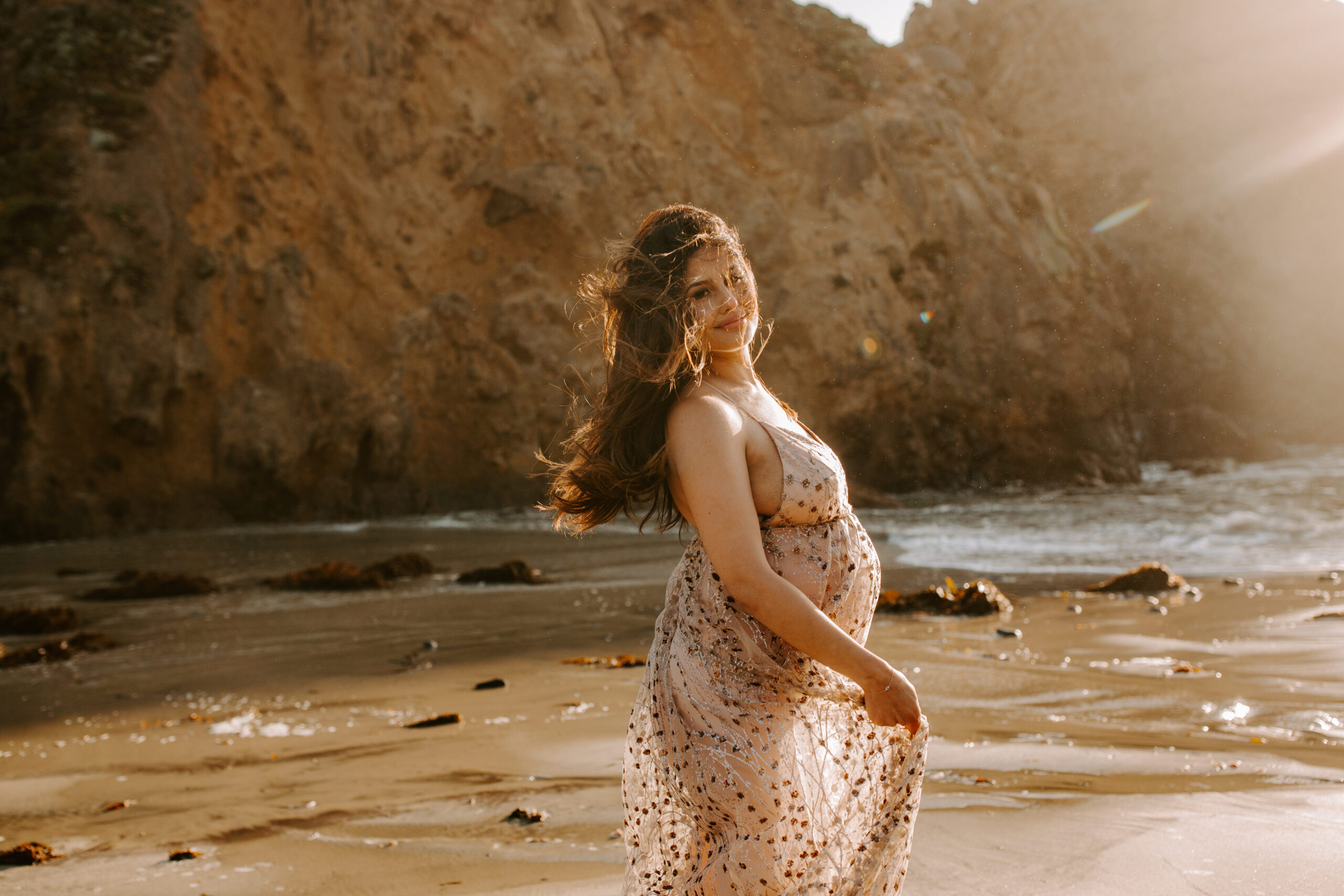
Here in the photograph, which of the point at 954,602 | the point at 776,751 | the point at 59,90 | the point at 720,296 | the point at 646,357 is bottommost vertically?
the point at 954,602

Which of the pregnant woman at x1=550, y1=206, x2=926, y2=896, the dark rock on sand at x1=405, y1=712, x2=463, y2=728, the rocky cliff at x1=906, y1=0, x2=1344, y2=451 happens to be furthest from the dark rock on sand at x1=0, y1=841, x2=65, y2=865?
the rocky cliff at x1=906, y1=0, x2=1344, y2=451

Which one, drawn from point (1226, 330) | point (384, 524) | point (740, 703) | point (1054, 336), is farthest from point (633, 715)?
point (1226, 330)

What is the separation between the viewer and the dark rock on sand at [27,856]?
2.63 m

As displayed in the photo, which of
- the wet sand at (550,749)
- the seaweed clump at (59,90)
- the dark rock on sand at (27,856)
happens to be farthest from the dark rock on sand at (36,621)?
the seaweed clump at (59,90)

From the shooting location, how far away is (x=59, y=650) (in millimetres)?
5582

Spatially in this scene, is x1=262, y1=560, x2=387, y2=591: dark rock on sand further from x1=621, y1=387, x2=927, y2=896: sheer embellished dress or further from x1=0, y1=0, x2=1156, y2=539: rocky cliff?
x1=621, y1=387, x2=927, y2=896: sheer embellished dress

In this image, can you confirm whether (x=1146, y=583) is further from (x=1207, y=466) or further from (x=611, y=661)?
(x=1207, y=466)

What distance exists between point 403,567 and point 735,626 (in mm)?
7386

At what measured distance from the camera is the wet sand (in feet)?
8.21

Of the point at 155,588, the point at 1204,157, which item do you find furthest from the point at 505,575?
the point at 1204,157

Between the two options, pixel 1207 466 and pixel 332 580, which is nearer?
pixel 332 580

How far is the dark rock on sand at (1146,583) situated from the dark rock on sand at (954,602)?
104cm

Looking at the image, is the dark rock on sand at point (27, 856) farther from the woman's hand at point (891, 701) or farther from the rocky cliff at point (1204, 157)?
the rocky cliff at point (1204, 157)

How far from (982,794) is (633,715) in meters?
1.51
